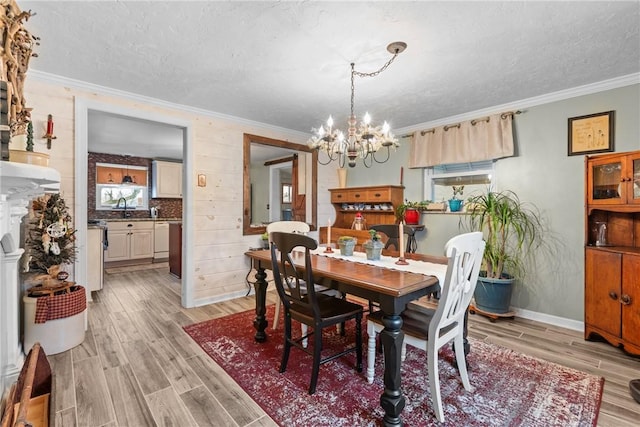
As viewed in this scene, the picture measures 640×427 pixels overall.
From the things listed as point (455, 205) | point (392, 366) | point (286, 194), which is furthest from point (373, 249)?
point (286, 194)

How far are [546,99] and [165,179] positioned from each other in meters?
6.65

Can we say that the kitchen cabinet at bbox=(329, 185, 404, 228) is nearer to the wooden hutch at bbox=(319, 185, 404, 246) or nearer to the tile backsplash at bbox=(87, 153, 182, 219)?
the wooden hutch at bbox=(319, 185, 404, 246)

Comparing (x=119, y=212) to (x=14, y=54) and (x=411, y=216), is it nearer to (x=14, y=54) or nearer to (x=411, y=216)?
(x=14, y=54)

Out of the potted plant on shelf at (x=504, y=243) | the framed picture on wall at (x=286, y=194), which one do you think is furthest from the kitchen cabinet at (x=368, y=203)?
the framed picture on wall at (x=286, y=194)

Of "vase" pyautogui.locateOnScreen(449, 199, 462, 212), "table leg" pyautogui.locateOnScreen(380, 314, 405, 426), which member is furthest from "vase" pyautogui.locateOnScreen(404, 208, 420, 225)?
"table leg" pyautogui.locateOnScreen(380, 314, 405, 426)

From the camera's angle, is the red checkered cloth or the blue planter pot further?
the blue planter pot

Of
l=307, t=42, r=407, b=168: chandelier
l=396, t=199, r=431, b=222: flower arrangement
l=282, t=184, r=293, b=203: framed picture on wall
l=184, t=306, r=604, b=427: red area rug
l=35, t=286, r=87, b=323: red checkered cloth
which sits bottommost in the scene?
l=184, t=306, r=604, b=427: red area rug

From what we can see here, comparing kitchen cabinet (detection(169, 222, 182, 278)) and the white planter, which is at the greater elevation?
kitchen cabinet (detection(169, 222, 182, 278))

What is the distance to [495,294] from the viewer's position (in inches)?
122

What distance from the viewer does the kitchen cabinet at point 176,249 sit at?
184 inches

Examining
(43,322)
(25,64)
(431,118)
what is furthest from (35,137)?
(431,118)

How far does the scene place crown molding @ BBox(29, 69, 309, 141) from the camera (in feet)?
8.68

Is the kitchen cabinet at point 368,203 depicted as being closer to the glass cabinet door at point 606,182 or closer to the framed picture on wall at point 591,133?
the framed picture on wall at point 591,133

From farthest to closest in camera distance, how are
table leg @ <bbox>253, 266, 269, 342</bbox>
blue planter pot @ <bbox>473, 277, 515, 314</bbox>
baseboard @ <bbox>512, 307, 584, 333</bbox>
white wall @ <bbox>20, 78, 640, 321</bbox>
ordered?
blue planter pot @ <bbox>473, 277, 515, 314</bbox>, baseboard @ <bbox>512, 307, 584, 333</bbox>, white wall @ <bbox>20, 78, 640, 321</bbox>, table leg @ <bbox>253, 266, 269, 342</bbox>
